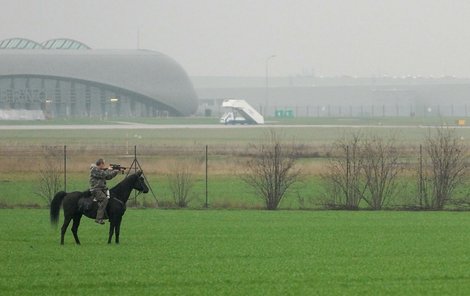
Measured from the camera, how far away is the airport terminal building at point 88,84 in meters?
180

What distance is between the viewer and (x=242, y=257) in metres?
24.3

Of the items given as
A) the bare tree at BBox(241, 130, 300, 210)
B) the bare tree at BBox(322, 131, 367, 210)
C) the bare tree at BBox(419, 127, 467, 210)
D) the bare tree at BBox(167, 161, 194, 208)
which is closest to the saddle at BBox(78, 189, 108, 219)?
the bare tree at BBox(167, 161, 194, 208)

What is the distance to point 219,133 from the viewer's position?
104875 millimetres

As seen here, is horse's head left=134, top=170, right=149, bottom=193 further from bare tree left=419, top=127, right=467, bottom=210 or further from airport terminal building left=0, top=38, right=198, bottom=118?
airport terminal building left=0, top=38, right=198, bottom=118

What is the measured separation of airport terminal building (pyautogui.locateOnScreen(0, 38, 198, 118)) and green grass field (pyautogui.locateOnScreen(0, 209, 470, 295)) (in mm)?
141253

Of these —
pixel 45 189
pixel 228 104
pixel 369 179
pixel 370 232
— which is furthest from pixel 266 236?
pixel 228 104

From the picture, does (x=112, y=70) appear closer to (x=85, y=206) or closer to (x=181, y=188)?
(x=181, y=188)

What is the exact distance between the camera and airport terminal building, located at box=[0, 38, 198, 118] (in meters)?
180

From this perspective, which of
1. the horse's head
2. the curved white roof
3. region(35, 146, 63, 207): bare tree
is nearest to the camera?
the horse's head

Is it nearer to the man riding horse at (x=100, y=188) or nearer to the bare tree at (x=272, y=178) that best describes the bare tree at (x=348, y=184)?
the bare tree at (x=272, y=178)

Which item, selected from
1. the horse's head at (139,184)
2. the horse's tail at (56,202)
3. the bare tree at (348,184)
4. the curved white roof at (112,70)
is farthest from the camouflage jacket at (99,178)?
the curved white roof at (112,70)

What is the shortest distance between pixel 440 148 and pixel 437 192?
223 cm

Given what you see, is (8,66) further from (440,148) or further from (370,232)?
(370,232)

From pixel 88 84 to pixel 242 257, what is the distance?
535 ft
